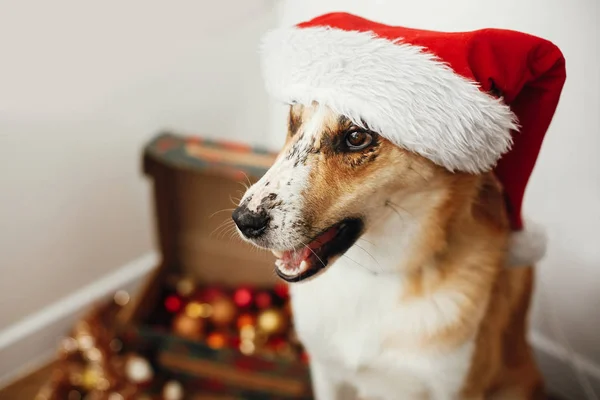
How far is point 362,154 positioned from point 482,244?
32cm

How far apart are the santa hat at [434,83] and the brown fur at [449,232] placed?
0.17 feet

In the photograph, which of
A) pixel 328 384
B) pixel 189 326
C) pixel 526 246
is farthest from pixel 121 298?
pixel 526 246

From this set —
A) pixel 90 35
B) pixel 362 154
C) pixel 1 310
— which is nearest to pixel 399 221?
pixel 362 154

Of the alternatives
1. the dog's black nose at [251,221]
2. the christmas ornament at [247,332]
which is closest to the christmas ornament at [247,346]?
the christmas ornament at [247,332]

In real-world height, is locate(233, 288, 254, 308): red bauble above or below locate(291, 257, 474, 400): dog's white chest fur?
below

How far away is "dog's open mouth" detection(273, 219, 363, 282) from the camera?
828 millimetres

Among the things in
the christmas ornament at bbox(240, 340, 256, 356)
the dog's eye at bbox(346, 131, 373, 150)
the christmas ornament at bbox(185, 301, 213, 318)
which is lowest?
the christmas ornament at bbox(185, 301, 213, 318)

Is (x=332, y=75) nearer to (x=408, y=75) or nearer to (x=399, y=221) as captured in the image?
(x=408, y=75)

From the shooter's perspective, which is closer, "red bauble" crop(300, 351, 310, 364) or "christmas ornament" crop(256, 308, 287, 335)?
"red bauble" crop(300, 351, 310, 364)

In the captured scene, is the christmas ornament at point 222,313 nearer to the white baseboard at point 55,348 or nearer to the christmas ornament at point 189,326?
the christmas ornament at point 189,326

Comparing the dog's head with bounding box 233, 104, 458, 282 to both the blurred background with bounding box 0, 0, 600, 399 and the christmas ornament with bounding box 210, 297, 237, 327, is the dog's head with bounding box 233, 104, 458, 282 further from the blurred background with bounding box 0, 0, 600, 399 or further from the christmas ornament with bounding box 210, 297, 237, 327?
the christmas ornament with bounding box 210, 297, 237, 327

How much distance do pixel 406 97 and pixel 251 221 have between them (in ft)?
0.92

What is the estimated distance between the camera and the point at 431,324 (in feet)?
2.98

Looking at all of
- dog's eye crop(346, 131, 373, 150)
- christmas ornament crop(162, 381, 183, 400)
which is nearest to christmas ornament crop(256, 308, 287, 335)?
christmas ornament crop(162, 381, 183, 400)
